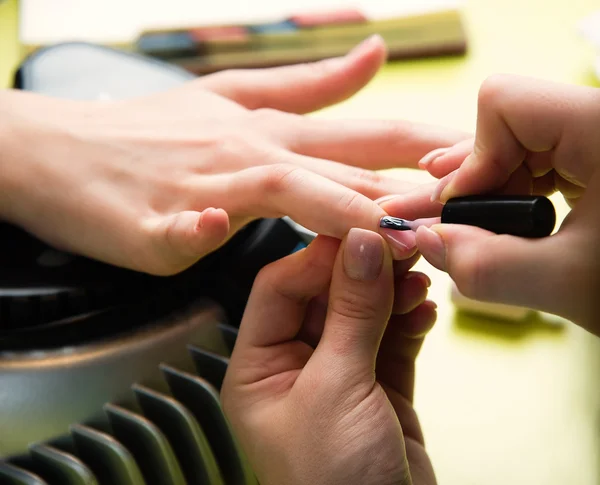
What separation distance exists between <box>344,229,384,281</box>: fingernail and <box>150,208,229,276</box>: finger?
0.09 metres

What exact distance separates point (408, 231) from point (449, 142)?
19 cm

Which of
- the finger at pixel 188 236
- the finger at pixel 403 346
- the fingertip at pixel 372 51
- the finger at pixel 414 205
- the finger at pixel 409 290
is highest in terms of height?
the fingertip at pixel 372 51

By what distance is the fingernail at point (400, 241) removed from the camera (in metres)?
0.44

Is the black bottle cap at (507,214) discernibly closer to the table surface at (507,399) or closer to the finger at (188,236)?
the finger at (188,236)

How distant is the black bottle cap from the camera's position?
361 millimetres

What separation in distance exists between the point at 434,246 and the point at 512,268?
54 mm

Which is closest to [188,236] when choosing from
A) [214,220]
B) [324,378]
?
[214,220]

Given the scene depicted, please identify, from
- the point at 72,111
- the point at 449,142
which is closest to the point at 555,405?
the point at 449,142

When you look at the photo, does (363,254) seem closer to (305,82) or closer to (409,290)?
(409,290)

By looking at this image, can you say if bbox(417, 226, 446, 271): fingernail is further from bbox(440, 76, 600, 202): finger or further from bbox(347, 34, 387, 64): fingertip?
bbox(347, 34, 387, 64): fingertip

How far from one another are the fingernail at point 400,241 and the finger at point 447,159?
0.25ft

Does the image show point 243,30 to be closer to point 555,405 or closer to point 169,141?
point 169,141

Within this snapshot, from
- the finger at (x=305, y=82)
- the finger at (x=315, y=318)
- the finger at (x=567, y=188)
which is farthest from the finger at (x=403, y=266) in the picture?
the finger at (x=305, y=82)

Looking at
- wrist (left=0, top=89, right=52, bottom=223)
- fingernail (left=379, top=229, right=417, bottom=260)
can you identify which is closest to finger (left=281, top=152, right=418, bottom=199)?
fingernail (left=379, top=229, right=417, bottom=260)
